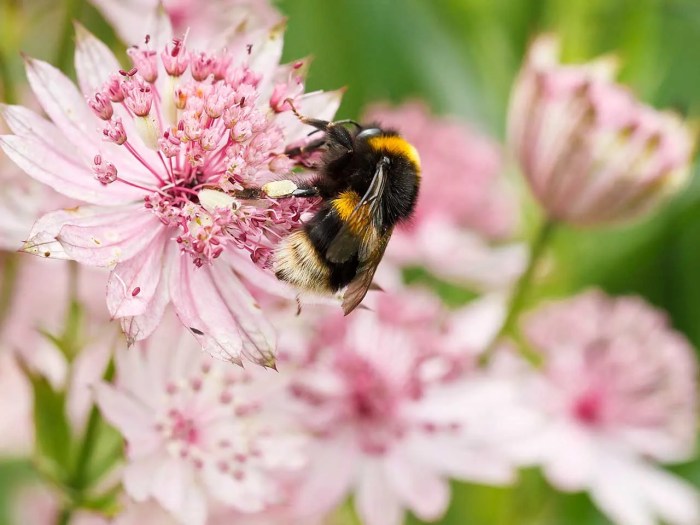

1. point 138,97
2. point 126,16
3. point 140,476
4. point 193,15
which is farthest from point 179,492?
point 193,15

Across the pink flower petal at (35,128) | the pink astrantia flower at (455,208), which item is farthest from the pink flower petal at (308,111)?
the pink astrantia flower at (455,208)

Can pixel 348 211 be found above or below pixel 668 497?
above

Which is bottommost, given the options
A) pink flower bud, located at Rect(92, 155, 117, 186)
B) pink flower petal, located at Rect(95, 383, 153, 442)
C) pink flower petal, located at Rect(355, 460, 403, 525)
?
pink flower petal, located at Rect(355, 460, 403, 525)

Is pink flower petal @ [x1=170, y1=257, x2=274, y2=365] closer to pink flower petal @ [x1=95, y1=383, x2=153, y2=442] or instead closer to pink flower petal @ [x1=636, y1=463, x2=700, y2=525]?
pink flower petal @ [x1=95, y1=383, x2=153, y2=442]

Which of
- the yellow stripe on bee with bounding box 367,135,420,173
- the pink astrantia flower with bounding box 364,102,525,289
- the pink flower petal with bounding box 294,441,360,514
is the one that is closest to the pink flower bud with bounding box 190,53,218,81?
the yellow stripe on bee with bounding box 367,135,420,173

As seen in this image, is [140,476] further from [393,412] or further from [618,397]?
[618,397]

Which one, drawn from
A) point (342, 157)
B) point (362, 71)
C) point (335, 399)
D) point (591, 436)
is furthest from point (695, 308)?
point (342, 157)

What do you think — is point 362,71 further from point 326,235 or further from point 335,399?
point 326,235
